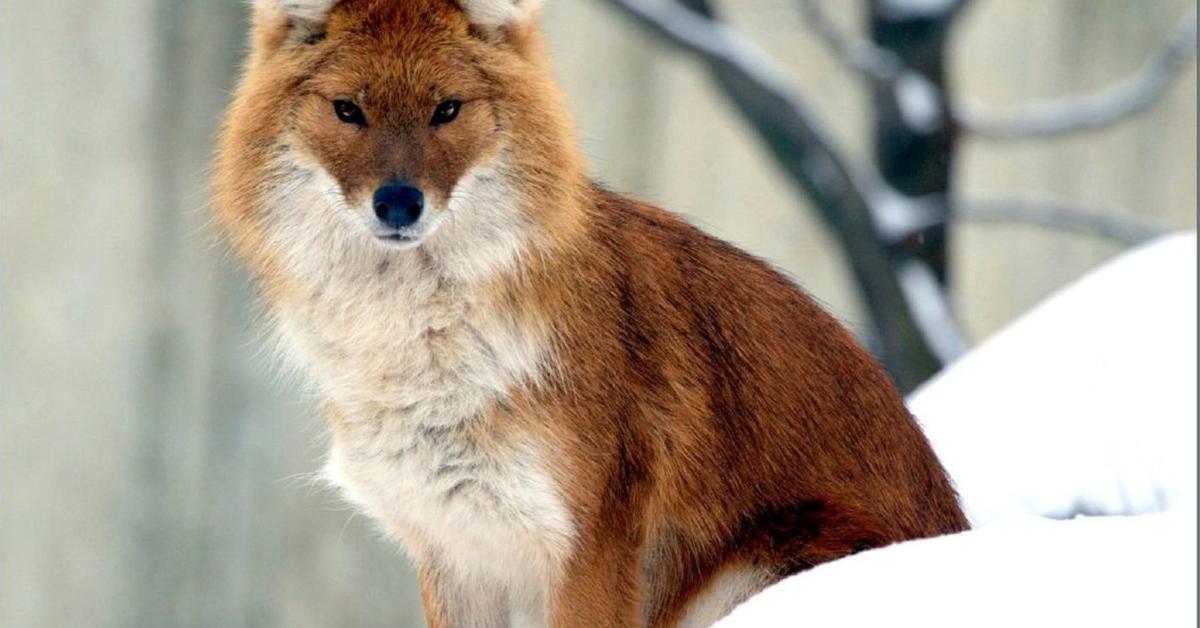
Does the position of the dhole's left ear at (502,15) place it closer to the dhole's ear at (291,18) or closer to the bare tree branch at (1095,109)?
the dhole's ear at (291,18)

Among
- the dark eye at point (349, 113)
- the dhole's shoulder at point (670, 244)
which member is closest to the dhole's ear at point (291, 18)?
the dark eye at point (349, 113)

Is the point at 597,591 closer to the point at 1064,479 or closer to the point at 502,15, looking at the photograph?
the point at 502,15

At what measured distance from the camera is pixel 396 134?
349 centimetres

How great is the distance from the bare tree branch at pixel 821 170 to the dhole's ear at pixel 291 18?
15.5ft

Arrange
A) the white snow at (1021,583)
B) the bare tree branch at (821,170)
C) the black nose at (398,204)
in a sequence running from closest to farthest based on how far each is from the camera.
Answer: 1. the white snow at (1021,583)
2. the black nose at (398,204)
3. the bare tree branch at (821,170)

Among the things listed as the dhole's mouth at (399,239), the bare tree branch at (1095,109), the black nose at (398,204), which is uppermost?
the black nose at (398,204)

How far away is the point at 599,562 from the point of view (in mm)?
3627

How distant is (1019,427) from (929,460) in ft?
2.36

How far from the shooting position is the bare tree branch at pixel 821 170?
8.31 m

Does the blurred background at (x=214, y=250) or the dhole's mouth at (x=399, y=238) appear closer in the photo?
the dhole's mouth at (x=399, y=238)

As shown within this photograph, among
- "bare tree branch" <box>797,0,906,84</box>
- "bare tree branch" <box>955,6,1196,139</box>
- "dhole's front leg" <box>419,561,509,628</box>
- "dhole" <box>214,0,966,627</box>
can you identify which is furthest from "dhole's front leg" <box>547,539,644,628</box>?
"bare tree branch" <box>955,6,1196,139</box>

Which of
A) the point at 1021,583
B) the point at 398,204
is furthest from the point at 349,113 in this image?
the point at 1021,583

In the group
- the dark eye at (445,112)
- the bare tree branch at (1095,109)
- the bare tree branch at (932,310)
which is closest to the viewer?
the dark eye at (445,112)

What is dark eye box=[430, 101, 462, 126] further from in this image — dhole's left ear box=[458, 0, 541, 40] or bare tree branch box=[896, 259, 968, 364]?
bare tree branch box=[896, 259, 968, 364]
